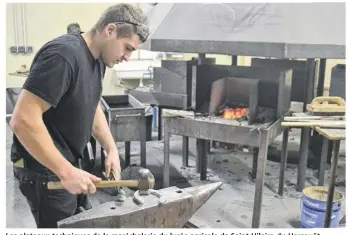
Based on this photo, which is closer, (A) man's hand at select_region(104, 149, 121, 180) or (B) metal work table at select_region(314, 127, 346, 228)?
(A) man's hand at select_region(104, 149, 121, 180)

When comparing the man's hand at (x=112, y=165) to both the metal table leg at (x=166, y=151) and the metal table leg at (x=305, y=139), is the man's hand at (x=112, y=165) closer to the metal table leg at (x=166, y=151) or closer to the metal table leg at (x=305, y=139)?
the metal table leg at (x=166, y=151)

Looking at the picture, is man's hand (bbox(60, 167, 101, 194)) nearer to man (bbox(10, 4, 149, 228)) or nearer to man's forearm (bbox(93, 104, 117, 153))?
man (bbox(10, 4, 149, 228))

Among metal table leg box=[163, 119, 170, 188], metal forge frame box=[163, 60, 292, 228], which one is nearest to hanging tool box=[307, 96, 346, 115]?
metal forge frame box=[163, 60, 292, 228]

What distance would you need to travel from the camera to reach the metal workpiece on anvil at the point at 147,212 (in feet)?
2.52

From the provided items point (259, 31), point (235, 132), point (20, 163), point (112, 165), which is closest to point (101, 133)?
point (112, 165)

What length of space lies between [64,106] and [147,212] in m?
0.32

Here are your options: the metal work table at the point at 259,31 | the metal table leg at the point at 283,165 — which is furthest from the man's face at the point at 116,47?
the metal table leg at the point at 283,165

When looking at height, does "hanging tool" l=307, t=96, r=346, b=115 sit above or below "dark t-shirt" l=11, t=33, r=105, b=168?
below

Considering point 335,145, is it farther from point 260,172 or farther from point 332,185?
point 260,172

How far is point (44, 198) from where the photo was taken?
0.93m

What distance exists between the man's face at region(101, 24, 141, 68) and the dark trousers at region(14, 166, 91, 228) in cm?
33

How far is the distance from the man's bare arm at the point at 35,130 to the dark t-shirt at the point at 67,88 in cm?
2

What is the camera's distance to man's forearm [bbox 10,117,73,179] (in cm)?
78

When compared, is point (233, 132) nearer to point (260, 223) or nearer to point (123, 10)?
point (260, 223)
